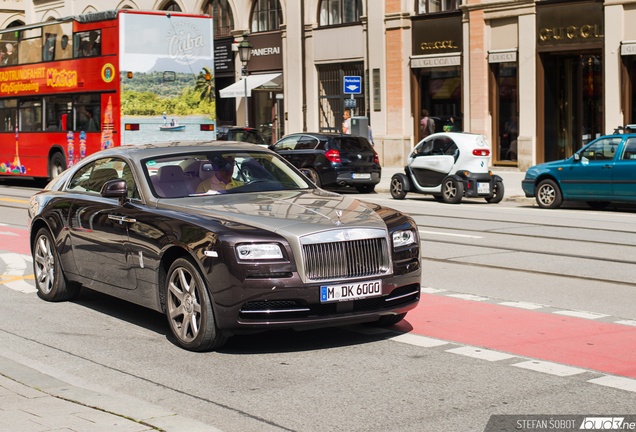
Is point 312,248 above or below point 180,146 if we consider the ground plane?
below

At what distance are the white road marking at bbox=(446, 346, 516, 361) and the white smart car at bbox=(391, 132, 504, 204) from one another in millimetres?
12728

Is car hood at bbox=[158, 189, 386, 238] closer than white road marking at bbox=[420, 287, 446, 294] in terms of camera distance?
Yes

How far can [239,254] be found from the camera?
19.1 ft

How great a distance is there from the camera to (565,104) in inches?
1051

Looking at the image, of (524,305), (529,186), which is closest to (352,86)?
(529,186)

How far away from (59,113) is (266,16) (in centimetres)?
1509

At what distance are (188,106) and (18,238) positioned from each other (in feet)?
29.9

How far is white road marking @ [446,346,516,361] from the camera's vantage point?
5961 mm

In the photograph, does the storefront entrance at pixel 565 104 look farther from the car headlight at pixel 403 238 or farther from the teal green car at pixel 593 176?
the car headlight at pixel 403 238

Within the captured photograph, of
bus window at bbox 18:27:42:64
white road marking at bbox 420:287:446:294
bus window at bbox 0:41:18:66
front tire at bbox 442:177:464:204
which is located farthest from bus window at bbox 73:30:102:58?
white road marking at bbox 420:287:446:294

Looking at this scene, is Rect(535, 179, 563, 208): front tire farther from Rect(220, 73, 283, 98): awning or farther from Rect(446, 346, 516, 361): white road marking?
Rect(220, 73, 283, 98): awning

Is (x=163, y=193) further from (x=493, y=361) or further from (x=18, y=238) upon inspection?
(x=18, y=238)

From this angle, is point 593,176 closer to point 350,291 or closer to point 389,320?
point 389,320

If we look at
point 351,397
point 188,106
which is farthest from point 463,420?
point 188,106
